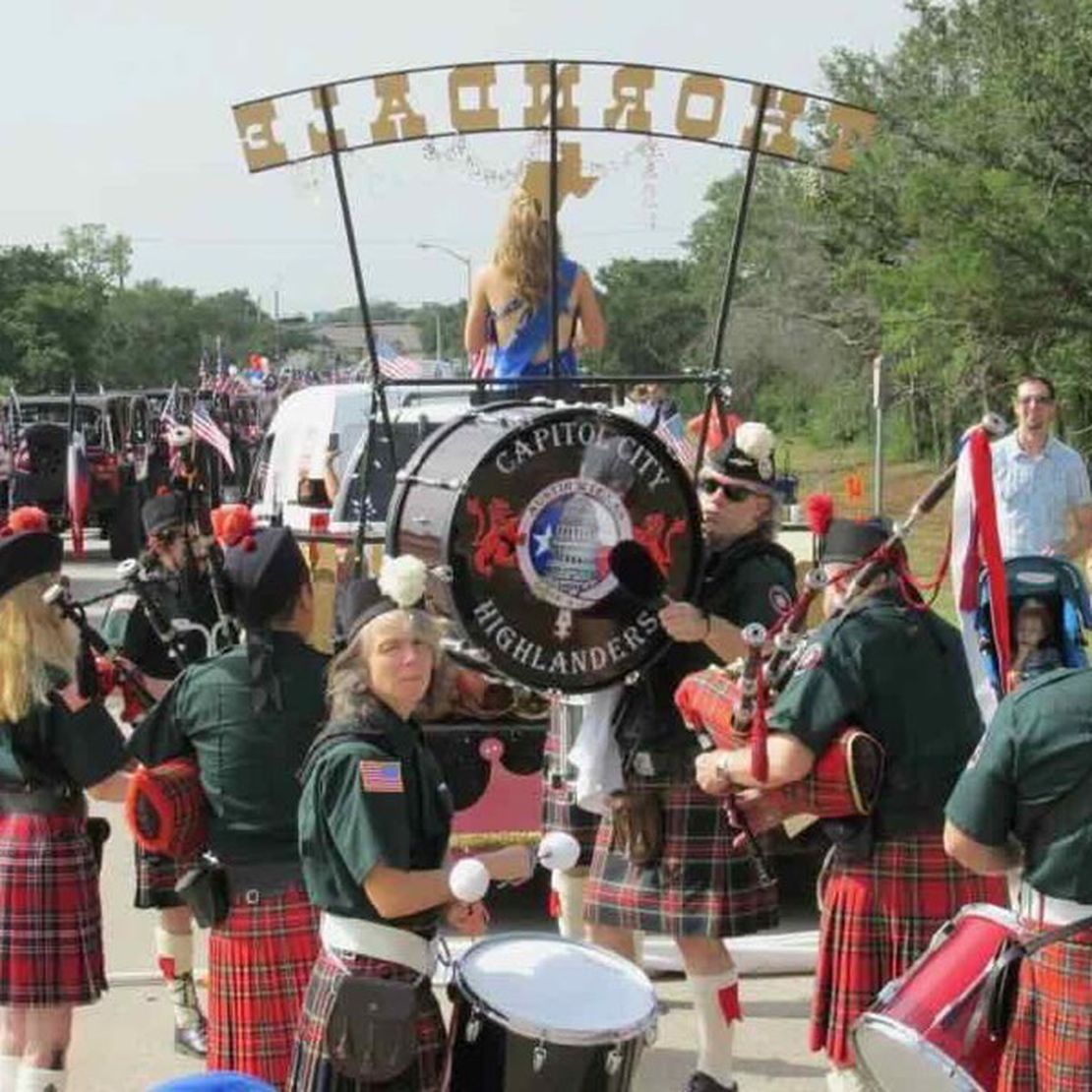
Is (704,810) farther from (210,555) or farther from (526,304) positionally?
(526,304)

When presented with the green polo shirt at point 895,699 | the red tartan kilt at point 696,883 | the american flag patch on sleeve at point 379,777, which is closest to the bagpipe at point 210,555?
the american flag patch on sleeve at point 379,777

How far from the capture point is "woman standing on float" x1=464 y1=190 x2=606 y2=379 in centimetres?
596

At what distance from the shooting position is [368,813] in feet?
11.2

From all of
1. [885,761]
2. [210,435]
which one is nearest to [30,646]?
[885,761]

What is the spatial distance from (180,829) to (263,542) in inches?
24.5

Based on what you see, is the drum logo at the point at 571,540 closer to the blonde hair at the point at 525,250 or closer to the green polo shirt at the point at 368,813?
the green polo shirt at the point at 368,813

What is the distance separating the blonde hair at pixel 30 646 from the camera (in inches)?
167

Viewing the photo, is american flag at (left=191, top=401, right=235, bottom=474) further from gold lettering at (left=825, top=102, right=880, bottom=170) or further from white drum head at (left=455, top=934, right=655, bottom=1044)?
white drum head at (left=455, top=934, right=655, bottom=1044)

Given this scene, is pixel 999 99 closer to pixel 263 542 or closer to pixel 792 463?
pixel 792 463

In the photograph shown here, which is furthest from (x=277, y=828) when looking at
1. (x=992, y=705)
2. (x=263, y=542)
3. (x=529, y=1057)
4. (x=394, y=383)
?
(x=992, y=705)

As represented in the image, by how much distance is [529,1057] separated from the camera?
3.45 m

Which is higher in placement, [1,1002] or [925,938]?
[925,938]

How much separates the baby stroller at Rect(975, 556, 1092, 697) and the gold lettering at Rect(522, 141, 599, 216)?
1782 mm

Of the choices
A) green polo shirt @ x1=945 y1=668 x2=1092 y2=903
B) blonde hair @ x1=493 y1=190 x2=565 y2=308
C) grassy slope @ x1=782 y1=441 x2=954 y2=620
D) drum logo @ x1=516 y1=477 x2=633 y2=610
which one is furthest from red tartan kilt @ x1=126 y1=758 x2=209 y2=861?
grassy slope @ x1=782 y1=441 x2=954 y2=620
